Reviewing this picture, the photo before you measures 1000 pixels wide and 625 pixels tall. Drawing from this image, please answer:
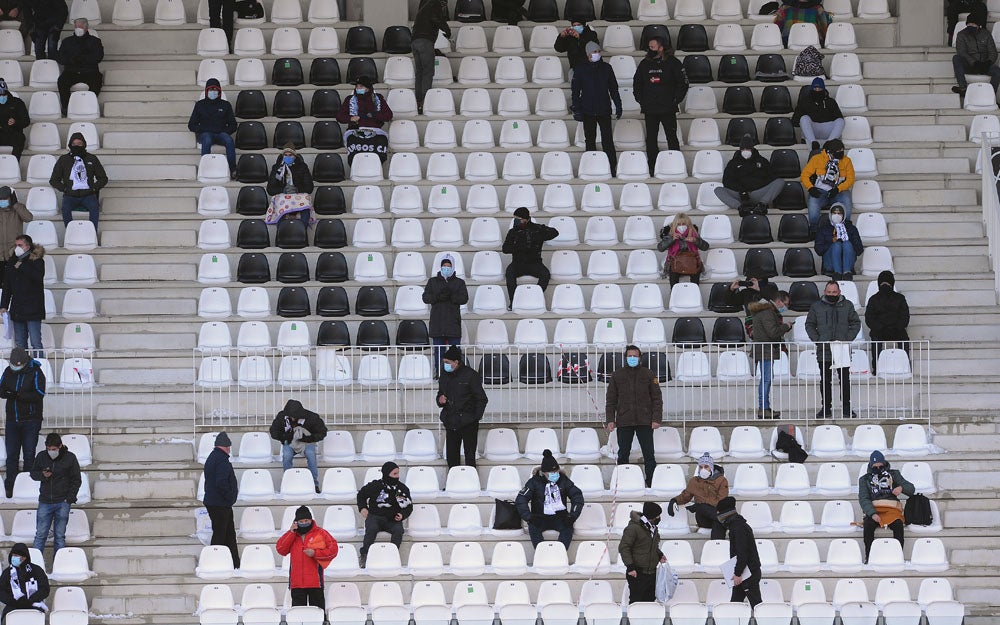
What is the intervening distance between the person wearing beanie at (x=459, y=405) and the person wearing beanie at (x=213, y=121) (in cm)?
572

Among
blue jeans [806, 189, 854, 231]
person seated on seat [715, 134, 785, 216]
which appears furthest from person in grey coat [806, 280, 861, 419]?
person seated on seat [715, 134, 785, 216]

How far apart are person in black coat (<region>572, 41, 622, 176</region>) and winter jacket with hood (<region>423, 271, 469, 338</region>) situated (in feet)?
12.8

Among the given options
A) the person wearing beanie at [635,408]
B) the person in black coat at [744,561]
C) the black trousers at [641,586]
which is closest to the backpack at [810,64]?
the person wearing beanie at [635,408]

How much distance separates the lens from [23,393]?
20234mm

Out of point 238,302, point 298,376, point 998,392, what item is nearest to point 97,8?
point 238,302

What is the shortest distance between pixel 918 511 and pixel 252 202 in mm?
9566

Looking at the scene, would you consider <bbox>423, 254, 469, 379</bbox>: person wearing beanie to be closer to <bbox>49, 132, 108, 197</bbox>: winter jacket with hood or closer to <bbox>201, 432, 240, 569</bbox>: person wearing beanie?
<bbox>201, 432, 240, 569</bbox>: person wearing beanie

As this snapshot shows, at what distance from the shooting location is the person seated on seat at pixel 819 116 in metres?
24.5

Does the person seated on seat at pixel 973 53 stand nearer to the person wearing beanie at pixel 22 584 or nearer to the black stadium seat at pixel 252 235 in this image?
the black stadium seat at pixel 252 235

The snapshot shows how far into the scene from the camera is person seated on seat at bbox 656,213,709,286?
22.8 metres

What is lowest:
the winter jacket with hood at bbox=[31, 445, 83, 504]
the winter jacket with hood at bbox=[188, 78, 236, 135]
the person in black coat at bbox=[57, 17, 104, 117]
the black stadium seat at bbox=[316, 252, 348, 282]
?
the winter jacket with hood at bbox=[31, 445, 83, 504]

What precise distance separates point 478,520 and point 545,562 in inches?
41.0

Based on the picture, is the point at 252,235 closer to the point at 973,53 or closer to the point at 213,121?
the point at 213,121

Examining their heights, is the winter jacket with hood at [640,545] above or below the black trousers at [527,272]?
below
